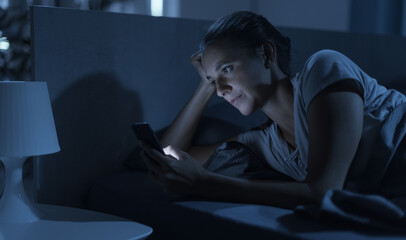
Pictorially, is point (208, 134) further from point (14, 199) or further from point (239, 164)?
point (14, 199)

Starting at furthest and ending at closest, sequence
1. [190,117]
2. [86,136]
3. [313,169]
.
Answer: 1. [190,117]
2. [86,136]
3. [313,169]

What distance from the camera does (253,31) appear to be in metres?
1.33

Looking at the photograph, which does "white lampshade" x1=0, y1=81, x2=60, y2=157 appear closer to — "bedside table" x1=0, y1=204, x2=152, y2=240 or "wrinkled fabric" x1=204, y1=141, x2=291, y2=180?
"bedside table" x1=0, y1=204, x2=152, y2=240

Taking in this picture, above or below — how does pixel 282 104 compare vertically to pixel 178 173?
above

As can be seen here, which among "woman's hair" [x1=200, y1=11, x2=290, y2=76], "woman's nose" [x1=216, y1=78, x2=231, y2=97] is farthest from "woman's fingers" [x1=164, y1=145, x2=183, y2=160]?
"woman's hair" [x1=200, y1=11, x2=290, y2=76]

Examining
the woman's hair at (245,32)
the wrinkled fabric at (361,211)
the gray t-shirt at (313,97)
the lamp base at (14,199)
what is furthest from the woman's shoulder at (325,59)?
the lamp base at (14,199)

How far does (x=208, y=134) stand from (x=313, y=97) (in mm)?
643

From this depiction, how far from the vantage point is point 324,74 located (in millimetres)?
1096

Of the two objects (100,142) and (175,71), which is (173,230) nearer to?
(100,142)

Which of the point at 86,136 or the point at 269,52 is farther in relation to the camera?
the point at 86,136

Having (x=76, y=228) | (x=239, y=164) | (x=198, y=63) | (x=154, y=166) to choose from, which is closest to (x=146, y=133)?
(x=154, y=166)

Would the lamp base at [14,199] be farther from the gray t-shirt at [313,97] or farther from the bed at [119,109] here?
the gray t-shirt at [313,97]

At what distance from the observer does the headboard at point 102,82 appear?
1444 millimetres

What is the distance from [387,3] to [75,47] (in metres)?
1.95
